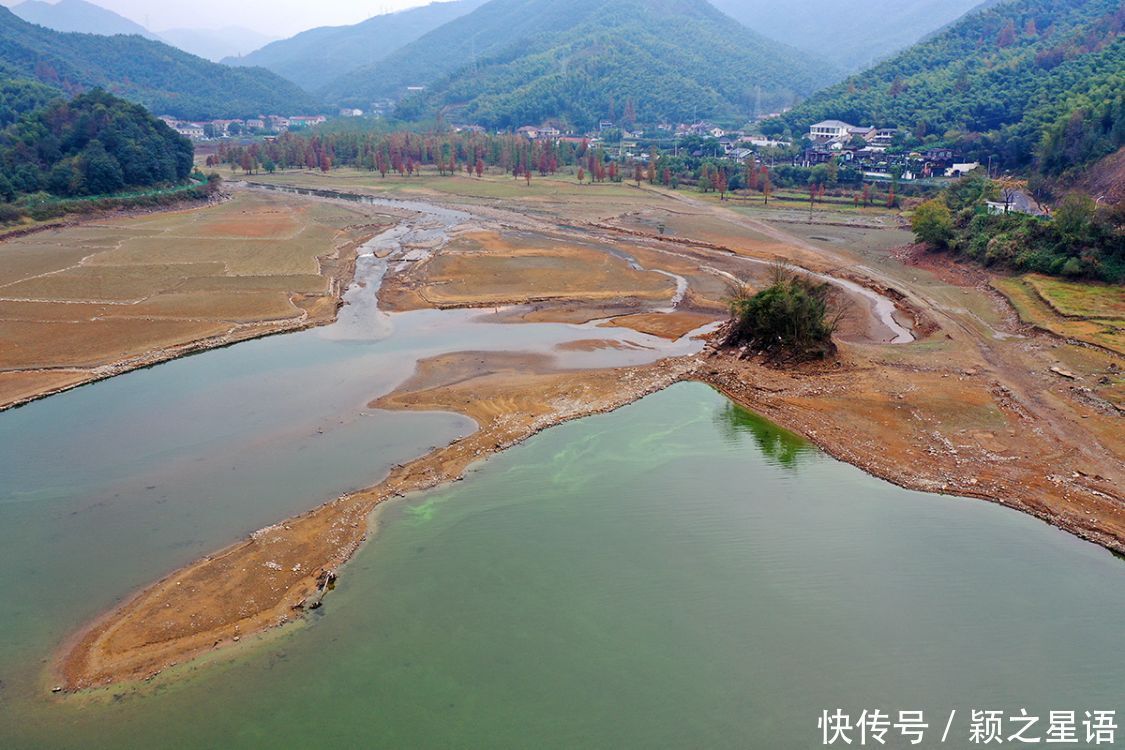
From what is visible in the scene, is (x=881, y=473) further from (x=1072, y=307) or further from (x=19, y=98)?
(x=19, y=98)

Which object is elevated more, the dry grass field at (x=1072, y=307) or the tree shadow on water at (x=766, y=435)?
the dry grass field at (x=1072, y=307)

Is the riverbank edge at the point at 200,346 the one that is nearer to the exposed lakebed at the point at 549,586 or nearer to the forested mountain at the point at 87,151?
the exposed lakebed at the point at 549,586

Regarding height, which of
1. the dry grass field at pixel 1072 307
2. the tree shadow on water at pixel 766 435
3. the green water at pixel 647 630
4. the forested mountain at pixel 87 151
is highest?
the forested mountain at pixel 87 151

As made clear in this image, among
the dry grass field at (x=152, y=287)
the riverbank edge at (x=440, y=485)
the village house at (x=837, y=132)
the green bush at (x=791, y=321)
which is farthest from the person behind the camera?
the village house at (x=837, y=132)

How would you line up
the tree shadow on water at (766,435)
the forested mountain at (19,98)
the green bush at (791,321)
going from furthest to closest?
the forested mountain at (19,98), the green bush at (791,321), the tree shadow on water at (766,435)

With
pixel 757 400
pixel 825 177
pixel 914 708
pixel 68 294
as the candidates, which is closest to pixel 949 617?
pixel 914 708

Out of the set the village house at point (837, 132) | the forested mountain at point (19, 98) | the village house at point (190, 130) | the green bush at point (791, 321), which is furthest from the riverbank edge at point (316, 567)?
the village house at point (190, 130)
